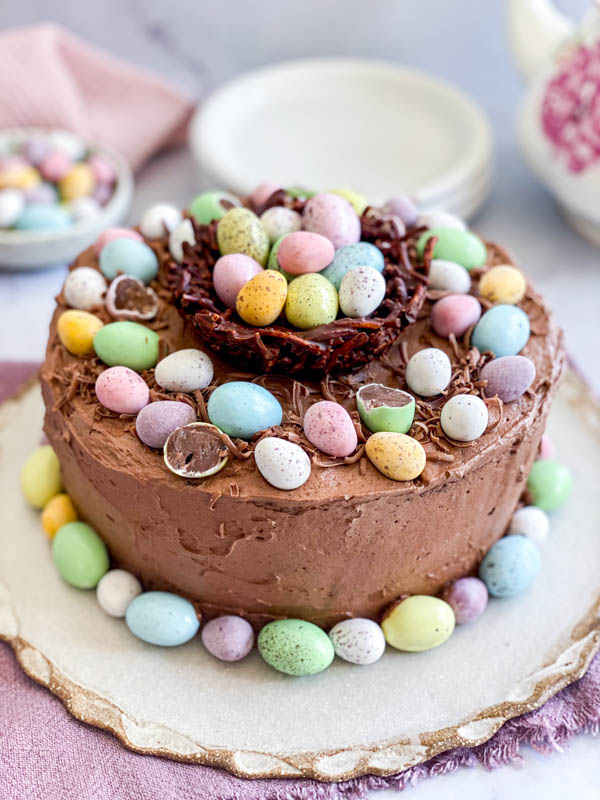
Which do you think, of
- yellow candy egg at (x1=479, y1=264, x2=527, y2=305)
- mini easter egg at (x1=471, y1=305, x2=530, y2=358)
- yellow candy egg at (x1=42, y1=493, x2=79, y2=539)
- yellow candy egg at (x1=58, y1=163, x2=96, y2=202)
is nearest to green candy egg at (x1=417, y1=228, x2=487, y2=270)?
yellow candy egg at (x1=479, y1=264, x2=527, y2=305)

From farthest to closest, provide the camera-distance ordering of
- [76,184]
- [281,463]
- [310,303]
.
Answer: [76,184]
[310,303]
[281,463]

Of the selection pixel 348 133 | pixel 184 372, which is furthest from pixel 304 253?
pixel 348 133

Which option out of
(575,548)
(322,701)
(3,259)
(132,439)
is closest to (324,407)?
(132,439)

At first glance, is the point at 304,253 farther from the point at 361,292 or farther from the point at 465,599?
the point at 465,599

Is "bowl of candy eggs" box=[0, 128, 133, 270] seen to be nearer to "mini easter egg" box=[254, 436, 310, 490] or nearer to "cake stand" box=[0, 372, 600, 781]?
"cake stand" box=[0, 372, 600, 781]

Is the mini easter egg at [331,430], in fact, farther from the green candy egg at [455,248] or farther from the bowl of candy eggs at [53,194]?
the bowl of candy eggs at [53,194]
